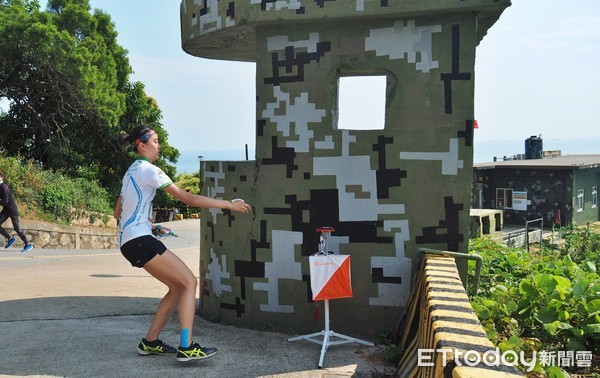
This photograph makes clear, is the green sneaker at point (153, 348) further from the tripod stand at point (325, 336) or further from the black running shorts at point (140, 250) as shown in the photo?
the tripod stand at point (325, 336)

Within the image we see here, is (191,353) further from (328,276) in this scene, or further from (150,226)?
(328,276)

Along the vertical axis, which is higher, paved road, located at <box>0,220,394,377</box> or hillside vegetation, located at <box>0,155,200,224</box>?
hillside vegetation, located at <box>0,155,200,224</box>

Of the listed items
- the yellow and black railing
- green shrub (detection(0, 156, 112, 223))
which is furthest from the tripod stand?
green shrub (detection(0, 156, 112, 223))

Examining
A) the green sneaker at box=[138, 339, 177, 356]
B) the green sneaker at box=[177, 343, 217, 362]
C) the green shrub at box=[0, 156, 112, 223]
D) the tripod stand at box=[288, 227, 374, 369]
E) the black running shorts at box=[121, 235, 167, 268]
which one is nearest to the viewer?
the black running shorts at box=[121, 235, 167, 268]

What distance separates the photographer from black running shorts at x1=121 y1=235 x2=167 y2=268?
4.25 m

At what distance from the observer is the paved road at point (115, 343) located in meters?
4.41

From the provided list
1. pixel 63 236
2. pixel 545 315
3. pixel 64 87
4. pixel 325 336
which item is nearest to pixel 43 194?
pixel 63 236

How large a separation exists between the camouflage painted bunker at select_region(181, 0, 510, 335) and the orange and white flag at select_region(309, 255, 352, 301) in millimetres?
582

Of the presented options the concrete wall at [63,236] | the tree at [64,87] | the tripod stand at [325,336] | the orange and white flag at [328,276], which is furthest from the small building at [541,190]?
the orange and white flag at [328,276]

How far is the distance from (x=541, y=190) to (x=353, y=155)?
2518 centimetres

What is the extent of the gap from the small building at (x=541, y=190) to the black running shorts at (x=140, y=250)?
1011 inches

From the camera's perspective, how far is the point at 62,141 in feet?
74.8

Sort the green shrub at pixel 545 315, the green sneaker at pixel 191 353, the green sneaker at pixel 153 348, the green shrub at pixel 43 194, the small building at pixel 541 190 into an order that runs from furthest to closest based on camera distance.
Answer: the small building at pixel 541 190, the green shrub at pixel 43 194, the green sneaker at pixel 153 348, the green sneaker at pixel 191 353, the green shrub at pixel 545 315

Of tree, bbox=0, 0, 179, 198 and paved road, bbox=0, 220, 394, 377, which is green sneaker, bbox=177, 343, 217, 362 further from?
tree, bbox=0, 0, 179, 198
